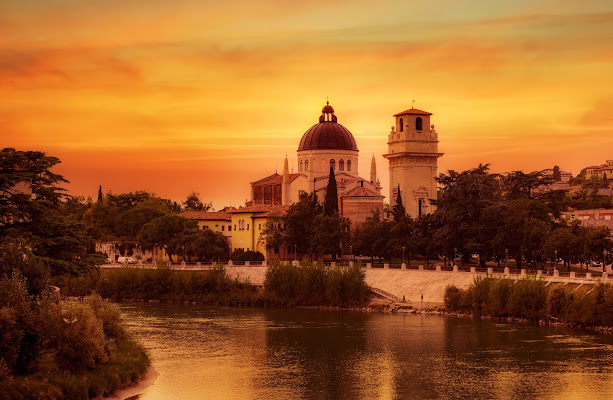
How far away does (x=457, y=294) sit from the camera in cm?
6900

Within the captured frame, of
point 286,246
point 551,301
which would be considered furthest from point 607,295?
point 286,246

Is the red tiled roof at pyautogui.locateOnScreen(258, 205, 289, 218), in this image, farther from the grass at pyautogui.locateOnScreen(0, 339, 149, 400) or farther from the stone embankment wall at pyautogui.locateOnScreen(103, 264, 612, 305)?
the grass at pyautogui.locateOnScreen(0, 339, 149, 400)

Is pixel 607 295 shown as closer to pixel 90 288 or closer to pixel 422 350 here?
pixel 422 350

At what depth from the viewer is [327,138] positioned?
380ft

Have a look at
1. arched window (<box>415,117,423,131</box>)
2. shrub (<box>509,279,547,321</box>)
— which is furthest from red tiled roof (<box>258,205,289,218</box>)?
shrub (<box>509,279,547,321</box>)

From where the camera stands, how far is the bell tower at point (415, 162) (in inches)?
4200

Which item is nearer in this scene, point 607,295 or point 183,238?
point 607,295

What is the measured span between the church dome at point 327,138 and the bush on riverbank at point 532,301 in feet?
154

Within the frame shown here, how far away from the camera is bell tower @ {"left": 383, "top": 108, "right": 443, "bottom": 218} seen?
106688mm

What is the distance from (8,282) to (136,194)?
93042 millimetres

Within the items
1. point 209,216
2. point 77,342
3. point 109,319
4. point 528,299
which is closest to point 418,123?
point 209,216

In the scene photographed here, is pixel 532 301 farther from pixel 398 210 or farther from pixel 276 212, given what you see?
pixel 276 212

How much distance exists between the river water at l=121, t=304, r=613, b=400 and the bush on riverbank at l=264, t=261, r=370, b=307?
7.40 m

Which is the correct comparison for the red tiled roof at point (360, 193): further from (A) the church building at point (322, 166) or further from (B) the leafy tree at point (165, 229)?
(B) the leafy tree at point (165, 229)
